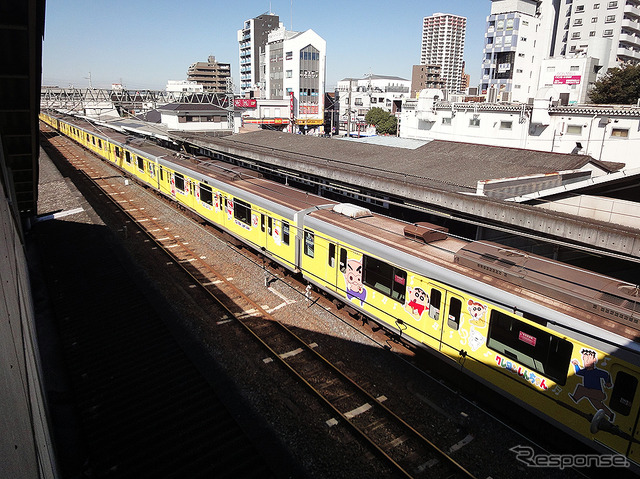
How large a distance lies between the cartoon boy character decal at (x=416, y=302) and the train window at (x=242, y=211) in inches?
307

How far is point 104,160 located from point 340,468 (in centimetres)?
4060

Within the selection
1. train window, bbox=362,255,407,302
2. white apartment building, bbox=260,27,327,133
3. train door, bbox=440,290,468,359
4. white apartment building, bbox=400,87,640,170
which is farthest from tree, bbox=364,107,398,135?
train door, bbox=440,290,468,359

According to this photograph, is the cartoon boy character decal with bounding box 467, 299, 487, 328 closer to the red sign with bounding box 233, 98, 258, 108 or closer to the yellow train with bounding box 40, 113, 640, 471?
the yellow train with bounding box 40, 113, 640, 471

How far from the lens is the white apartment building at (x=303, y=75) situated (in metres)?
79.6

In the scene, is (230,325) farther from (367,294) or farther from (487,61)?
(487,61)

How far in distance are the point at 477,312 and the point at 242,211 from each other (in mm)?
10165

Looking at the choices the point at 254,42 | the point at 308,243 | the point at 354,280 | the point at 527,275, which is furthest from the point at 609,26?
the point at 254,42

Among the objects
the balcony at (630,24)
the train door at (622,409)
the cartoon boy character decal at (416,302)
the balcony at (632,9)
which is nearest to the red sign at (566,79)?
the balcony at (630,24)

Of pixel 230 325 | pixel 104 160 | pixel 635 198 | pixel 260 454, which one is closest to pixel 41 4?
pixel 260 454

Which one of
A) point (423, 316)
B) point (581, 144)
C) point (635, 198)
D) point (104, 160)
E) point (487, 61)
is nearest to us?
point (423, 316)

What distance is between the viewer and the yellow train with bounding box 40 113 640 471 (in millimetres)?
Result: 6527

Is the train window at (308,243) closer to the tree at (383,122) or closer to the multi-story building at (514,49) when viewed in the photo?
the multi-story building at (514,49)

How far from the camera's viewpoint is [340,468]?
24.0 ft

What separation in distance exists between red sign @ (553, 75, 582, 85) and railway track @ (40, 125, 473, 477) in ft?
140
